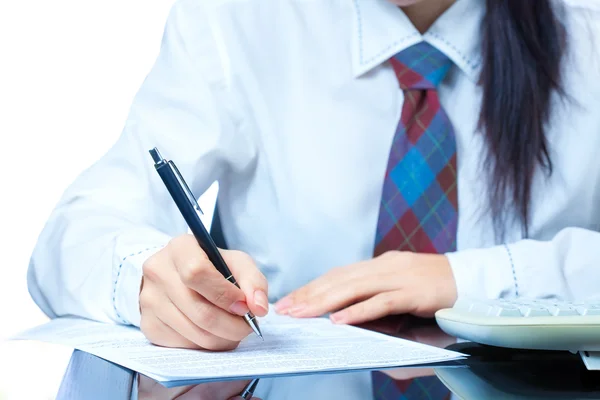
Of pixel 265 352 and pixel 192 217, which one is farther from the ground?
pixel 192 217

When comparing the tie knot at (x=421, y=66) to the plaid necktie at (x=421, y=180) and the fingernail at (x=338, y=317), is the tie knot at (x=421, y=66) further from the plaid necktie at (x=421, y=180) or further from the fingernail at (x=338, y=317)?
the fingernail at (x=338, y=317)

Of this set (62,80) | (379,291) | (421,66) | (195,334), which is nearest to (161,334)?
(195,334)

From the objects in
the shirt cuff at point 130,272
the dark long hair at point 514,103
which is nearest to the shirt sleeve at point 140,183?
the shirt cuff at point 130,272

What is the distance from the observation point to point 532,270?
2.60 ft

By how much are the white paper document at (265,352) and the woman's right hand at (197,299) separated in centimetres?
1

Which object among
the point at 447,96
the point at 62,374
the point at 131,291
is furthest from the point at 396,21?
the point at 62,374

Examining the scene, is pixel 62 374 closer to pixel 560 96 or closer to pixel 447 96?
pixel 447 96

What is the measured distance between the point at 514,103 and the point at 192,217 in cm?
57

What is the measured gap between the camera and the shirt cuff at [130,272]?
610mm

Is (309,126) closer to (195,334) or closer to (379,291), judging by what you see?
(379,291)

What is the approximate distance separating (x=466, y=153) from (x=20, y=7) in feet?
2.92

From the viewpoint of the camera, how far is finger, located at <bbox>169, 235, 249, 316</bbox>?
457mm

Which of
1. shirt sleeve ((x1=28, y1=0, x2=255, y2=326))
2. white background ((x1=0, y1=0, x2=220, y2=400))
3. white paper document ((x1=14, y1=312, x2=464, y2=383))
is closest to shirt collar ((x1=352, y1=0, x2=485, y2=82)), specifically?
shirt sleeve ((x1=28, y1=0, x2=255, y2=326))

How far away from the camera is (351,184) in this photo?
898 mm
